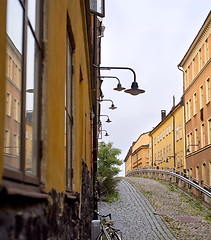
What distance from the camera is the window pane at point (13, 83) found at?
2.39 metres

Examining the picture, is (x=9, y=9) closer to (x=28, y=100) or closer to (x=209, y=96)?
(x=28, y=100)

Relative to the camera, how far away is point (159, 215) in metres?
21.2

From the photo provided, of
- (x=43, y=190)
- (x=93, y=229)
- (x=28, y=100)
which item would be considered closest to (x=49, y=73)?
(x=28, y=100)

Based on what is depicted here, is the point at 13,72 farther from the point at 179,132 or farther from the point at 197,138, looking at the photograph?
the point at 179,132

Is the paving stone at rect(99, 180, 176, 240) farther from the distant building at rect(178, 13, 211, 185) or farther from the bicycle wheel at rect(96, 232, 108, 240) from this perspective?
the distant building at rect(178, 13, 211, 185)

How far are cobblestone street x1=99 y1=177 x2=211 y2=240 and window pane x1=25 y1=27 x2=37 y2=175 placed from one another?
12.8m

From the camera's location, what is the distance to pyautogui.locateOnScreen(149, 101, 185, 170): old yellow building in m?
46.9

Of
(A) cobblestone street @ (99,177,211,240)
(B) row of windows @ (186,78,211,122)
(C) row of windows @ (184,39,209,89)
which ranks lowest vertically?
(A) cobblestone street @ (99,177,211,240)

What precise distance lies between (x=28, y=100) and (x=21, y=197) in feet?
2.57

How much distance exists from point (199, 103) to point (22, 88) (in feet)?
113

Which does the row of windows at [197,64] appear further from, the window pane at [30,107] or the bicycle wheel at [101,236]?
the window pane at [30,107]

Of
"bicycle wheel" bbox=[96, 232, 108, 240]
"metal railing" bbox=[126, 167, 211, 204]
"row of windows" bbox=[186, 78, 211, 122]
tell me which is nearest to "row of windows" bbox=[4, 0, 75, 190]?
"bicycle wheel" bbox=[96, 232, 108, 240]

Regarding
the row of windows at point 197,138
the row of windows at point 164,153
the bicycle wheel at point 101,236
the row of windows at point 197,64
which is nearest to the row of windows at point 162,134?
the row of windows at point 164,153

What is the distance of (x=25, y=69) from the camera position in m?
2.75
